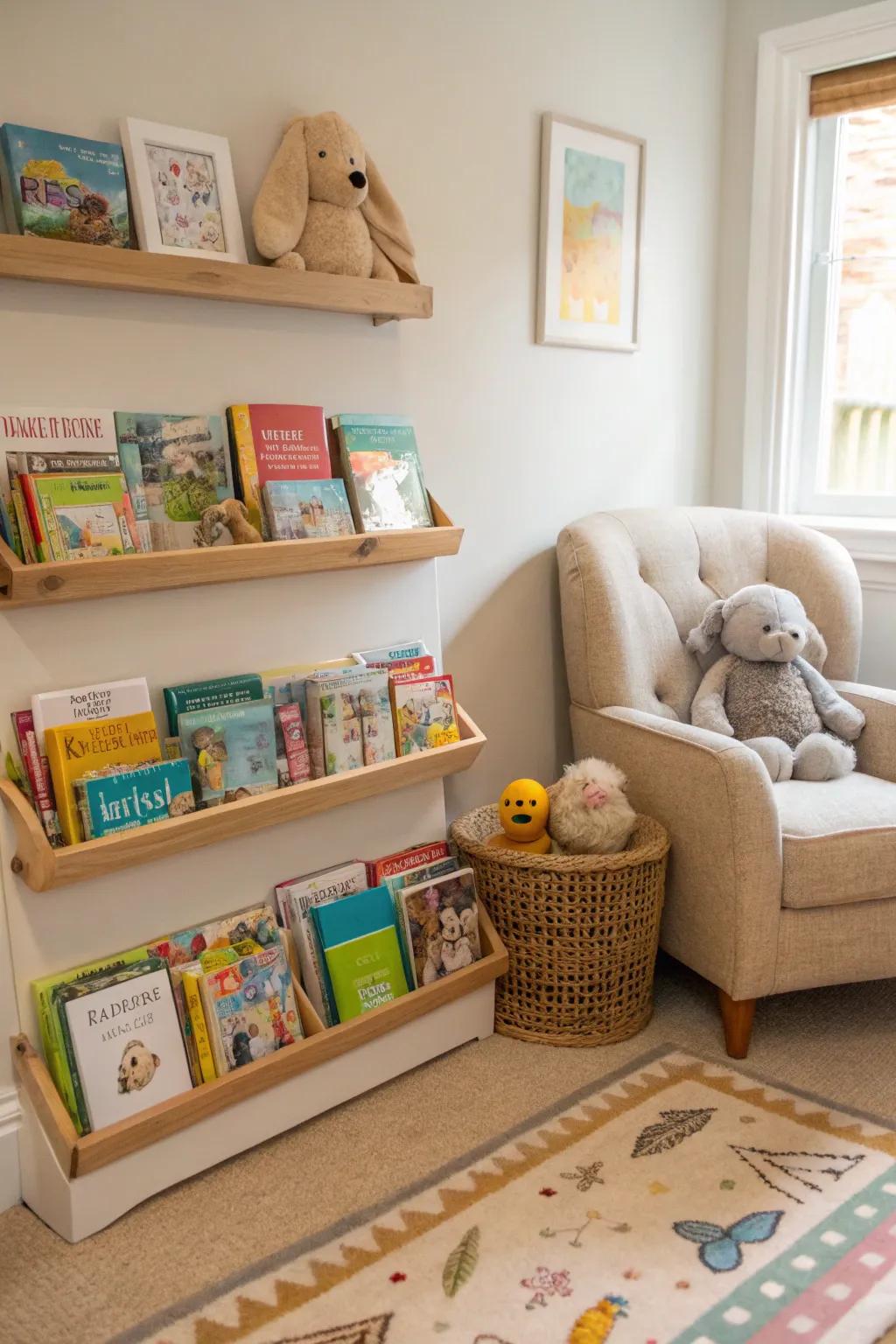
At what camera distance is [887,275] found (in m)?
2.89

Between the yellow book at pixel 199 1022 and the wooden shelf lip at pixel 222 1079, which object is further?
the yellow book at pixel 199 1022

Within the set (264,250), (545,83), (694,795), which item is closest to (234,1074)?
(694,795)

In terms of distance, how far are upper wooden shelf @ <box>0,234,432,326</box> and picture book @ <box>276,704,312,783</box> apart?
684mm

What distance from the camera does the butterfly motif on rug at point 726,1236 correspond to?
1.58 metres

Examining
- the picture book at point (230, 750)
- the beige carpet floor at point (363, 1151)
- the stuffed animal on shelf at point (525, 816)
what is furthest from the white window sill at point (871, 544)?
the picture book at point (230, 750)

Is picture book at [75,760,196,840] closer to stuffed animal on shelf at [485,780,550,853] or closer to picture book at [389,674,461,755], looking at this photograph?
picture book at [389,674,461,755]

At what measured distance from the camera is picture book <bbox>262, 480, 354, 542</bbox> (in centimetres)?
189

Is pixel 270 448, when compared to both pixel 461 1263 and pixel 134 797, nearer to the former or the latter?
pixel 134 797

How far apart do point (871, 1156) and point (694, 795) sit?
2.17 ft

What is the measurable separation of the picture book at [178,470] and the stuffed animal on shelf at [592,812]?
809mm

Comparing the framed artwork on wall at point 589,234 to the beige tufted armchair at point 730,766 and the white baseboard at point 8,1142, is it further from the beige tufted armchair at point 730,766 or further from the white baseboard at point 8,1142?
the white baseboard at point 8,1142

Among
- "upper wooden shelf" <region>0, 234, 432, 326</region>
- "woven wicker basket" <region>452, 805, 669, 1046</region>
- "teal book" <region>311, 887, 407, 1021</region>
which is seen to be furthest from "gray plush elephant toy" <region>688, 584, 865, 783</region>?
"upper wooden shelf" <region>0, 234, 432, 326</region>

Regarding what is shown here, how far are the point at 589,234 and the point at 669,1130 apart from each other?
6.28 feet

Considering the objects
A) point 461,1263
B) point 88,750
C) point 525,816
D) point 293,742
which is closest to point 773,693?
point 525,816
